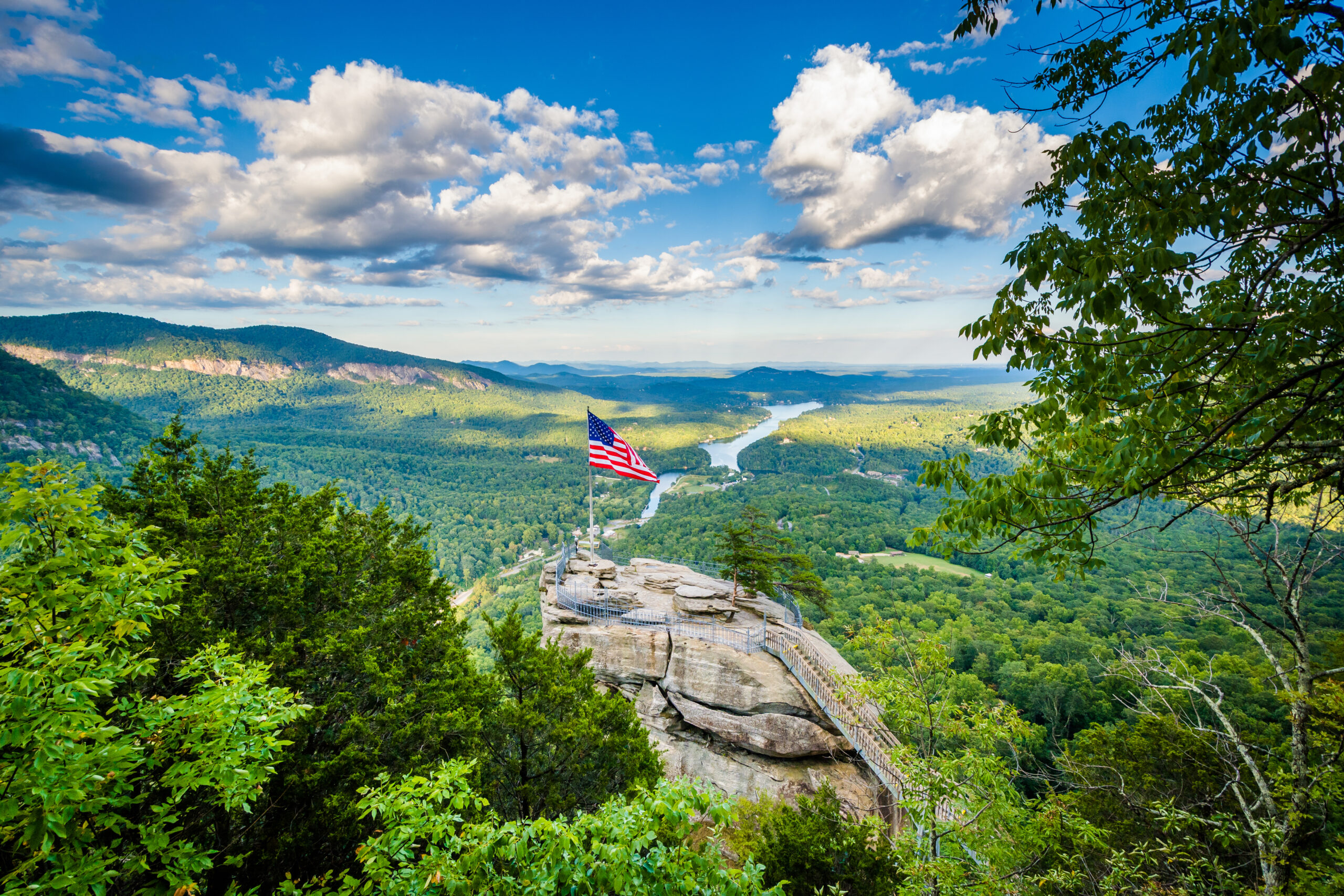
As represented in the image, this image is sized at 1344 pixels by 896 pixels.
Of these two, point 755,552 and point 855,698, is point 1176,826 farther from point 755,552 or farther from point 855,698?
point 755,552

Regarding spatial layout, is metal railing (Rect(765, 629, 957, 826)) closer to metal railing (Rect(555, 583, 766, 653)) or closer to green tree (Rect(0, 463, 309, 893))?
metal railing (Rect(555, 583, 766, 653))

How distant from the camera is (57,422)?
9206 centimetres

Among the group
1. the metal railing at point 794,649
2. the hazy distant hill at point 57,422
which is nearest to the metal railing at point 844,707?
the metal railing at point 794,649

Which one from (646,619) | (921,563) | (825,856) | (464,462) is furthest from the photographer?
(464,462)

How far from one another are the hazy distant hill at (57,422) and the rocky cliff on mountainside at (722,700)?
113671mm

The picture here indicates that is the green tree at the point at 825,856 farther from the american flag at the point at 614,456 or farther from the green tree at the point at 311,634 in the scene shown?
the american flag at the point at 614,456

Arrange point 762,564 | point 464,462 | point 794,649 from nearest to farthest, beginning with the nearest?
point 794,649 < point 762,564 < point 464,462

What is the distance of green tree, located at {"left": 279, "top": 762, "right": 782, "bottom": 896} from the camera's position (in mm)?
3537

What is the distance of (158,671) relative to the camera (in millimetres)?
8820

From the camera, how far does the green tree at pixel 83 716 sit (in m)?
3.17

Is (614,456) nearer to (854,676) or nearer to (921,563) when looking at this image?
(854,676)

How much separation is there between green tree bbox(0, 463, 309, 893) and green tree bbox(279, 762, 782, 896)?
122 centimetres

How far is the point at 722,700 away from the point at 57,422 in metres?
144

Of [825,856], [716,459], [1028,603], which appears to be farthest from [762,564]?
[716,459]
